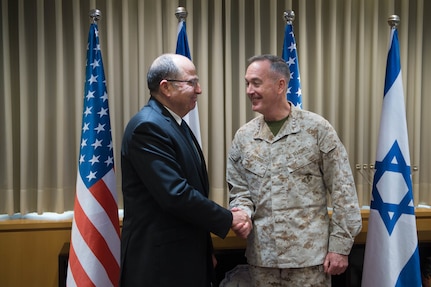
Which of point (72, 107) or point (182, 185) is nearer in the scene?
point (182, 185)

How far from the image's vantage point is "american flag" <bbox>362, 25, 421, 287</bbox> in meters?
2.36

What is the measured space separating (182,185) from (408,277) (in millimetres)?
1476

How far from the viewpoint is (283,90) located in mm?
1952

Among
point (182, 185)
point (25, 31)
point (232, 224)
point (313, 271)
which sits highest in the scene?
point (25, 31)

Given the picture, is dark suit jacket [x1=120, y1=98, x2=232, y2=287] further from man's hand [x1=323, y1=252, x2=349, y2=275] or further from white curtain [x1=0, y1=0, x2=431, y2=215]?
white curtain [x1=0, y1=0, x2=431, y2=215]

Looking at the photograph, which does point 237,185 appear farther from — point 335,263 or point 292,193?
point 335,263

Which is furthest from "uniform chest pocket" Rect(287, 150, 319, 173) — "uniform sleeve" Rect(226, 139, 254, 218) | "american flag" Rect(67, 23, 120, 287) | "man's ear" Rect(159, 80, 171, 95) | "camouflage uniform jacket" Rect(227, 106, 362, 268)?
"american flag" Rect(67, 23, 120, 287)

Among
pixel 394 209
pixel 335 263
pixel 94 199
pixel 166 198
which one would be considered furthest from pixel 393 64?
pixel 94 199

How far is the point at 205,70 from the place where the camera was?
2.88 meters

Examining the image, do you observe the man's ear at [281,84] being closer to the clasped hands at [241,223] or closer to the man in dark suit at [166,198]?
the man in dark suit at [166,198]

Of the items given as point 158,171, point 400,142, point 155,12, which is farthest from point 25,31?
point 400,142

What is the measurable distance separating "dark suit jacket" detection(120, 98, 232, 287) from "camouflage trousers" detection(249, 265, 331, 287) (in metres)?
0.29

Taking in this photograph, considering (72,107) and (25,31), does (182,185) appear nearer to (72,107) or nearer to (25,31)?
(72,107)

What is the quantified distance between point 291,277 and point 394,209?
2.77ft
